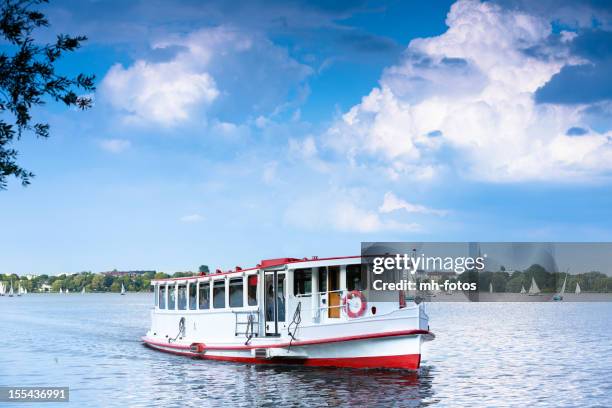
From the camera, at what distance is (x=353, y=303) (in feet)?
102

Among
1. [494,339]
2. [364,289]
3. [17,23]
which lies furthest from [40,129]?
[494,339]

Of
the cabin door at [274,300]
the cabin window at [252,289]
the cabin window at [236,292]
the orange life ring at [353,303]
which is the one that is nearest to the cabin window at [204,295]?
the cabin window at [236,292]

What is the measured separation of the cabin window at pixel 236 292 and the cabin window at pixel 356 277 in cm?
547

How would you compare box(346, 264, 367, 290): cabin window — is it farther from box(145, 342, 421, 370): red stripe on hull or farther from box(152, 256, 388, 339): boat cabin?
box(145, 342, 421, 370): red stripe on hull

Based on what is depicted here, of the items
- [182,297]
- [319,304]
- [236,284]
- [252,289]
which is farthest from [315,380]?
[182,297]

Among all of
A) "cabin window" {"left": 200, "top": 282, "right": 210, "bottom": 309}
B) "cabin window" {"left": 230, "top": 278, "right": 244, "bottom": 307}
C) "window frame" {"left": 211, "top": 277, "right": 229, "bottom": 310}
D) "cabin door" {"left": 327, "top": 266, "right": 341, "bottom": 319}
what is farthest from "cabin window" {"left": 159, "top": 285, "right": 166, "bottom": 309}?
"cabin door" {"left": 327, "top": 266, "right": 341, "bottom": 319}

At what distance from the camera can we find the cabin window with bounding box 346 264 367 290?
32.0m

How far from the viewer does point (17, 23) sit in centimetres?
1425

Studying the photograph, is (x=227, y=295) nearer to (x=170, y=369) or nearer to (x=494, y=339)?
(x=170, y=369)

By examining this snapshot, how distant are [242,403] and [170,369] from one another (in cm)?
1116

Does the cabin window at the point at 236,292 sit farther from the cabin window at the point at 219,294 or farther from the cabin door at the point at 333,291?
the cabin door at the point at 333,291

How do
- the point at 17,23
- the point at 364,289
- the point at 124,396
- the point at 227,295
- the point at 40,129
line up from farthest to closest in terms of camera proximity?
1. the point at 227,295
2. the point at 364,289
3. the point at 124,396
4. the point at 40,129
5. the point at 17,23

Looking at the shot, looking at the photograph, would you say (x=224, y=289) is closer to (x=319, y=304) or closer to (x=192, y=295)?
(x=192, y=295)

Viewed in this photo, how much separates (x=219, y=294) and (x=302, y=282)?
5678mm
